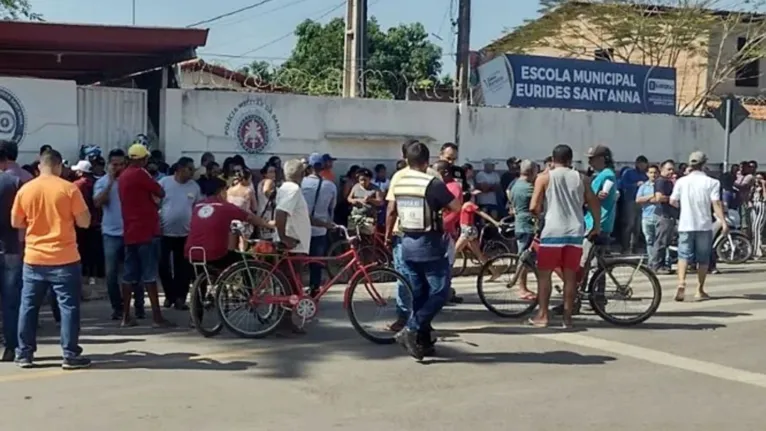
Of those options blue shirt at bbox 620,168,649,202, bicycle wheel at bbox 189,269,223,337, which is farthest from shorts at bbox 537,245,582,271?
blue shirt at bbox 620,168,649,202

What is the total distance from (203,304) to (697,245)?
6410 millimetres

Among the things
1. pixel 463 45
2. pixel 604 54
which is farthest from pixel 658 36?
pixel 463 45

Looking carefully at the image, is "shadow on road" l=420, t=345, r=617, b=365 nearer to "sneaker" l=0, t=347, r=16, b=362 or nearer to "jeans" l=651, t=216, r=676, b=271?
"sneaker" l=0, t=347, r=16, b=362

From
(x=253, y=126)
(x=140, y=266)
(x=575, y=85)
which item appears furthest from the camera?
(x=575, y=85)

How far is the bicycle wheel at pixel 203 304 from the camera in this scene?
32.4ft

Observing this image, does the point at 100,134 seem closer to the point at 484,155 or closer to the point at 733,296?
the point at 484,155

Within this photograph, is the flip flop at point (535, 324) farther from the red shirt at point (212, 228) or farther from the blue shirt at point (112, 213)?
the blue shirt at point (112, 213)

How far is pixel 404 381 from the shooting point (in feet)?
27.1

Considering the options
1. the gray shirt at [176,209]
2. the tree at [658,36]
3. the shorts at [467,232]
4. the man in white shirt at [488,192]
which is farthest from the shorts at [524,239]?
the tree at [658,36]

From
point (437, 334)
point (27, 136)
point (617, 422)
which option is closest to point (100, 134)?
point (27, 136)

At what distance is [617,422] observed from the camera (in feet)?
23.6

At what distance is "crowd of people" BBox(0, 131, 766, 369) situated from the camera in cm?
847

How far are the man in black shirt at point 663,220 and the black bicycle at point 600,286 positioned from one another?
504 cm

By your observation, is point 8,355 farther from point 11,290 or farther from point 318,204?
point 318,204
